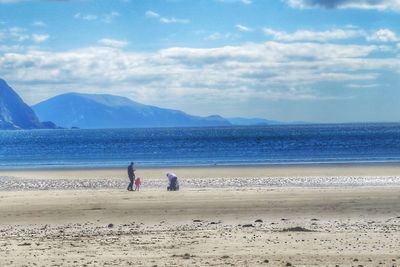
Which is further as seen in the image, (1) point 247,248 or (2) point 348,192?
(2) point 348,192

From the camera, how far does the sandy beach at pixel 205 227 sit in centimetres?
1528

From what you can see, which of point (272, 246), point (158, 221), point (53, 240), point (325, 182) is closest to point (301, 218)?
point (158, 221)

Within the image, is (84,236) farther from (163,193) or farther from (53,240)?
(163,193)

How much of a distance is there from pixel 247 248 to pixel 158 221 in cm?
663

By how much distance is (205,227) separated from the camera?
20453 mm

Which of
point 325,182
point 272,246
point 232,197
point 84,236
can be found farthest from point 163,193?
point 272,246

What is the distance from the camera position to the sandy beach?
15281mm

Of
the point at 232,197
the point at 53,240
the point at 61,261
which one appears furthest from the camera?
the point at 232,197

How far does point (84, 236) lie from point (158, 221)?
13.2 feet

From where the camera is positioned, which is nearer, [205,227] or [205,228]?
[205,228]

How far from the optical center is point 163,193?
1287 inches

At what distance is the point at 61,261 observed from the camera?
15.0m

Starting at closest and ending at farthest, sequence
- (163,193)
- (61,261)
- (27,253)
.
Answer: (61,261) < (27,253) < (163,193)

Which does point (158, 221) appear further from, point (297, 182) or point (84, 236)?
point (297, 182)
